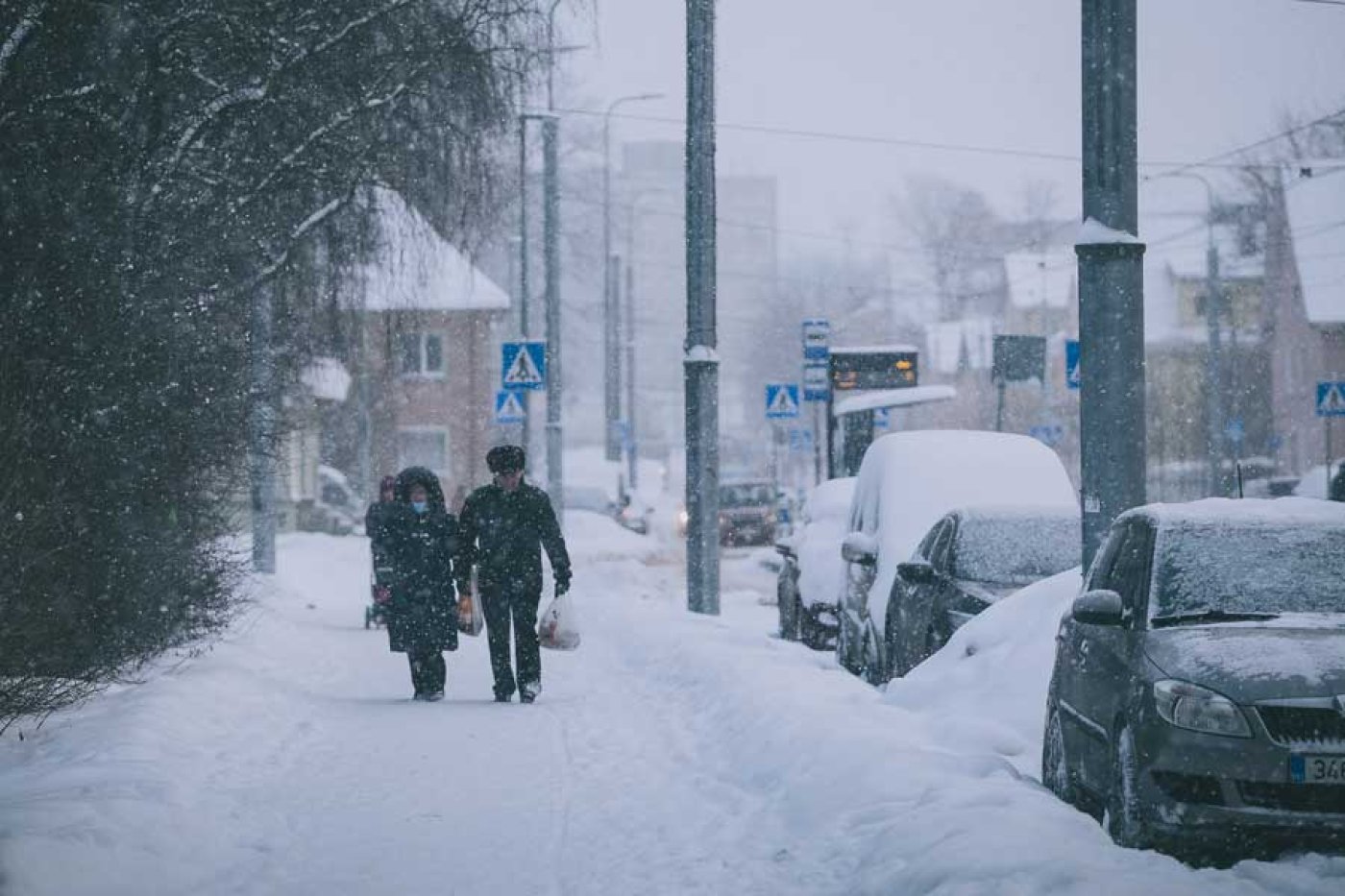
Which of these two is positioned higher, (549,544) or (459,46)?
(459,46)

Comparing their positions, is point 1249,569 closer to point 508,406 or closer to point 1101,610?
point 1101,610

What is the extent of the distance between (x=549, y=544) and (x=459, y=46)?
440 centimetres

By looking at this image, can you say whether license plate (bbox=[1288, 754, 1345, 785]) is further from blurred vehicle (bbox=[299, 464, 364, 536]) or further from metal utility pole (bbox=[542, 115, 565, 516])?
blurred vehicle (bbox=[299, 464, 364, 536])

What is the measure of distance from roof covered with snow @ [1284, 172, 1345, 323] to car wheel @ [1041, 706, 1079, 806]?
58.2 meters

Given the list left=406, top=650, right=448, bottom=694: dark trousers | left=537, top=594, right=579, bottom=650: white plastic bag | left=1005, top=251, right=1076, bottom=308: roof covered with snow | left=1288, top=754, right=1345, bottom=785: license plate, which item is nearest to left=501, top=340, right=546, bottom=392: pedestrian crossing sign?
left=406, top=650, right=448, bottom=694: dark trousers

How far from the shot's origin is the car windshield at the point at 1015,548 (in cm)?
1299

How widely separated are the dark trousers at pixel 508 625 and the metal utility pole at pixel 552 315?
17.3 meters

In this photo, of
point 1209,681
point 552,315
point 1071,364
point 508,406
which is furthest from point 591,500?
point 1209,681

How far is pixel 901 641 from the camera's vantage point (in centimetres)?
1355

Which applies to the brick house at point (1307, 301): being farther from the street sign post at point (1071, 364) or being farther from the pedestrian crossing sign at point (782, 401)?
the pedestrian crossing sign at point (782, 401)

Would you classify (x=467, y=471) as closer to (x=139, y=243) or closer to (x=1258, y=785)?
(x=139, y=243)

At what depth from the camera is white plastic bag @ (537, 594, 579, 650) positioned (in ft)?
42.6

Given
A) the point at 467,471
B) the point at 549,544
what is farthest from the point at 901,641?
the point at 467,471

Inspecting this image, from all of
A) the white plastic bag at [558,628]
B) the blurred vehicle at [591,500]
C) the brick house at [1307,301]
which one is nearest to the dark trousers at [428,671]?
the white plastic bag at [558,628]
